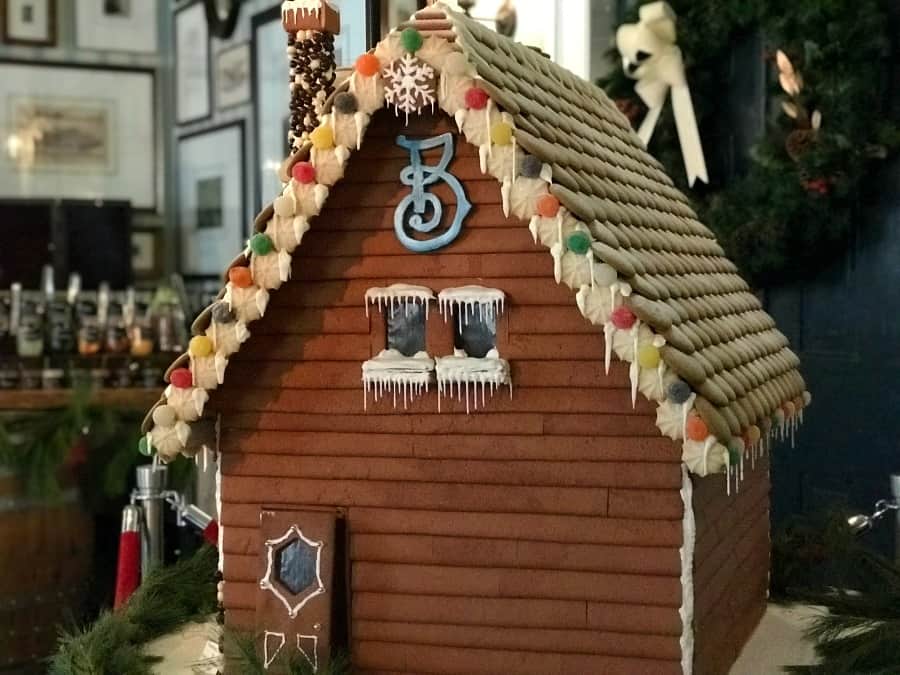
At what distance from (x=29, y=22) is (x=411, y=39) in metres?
3.24

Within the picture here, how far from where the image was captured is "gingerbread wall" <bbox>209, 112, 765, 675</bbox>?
1408 millimetres

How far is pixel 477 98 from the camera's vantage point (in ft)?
4.38

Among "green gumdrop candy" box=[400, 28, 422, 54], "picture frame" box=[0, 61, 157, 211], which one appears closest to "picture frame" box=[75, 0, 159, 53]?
"picture frame" box=[0, 61, 157, 211]

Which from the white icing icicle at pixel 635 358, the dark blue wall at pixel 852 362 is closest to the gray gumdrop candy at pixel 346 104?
the white icing icicle at pixel 635 358

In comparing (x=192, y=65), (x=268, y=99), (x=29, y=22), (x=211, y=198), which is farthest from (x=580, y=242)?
(x=29, y=22)

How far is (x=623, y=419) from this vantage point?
4.60 ft

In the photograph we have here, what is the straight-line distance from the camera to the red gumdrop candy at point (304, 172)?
Answer: 1.42 metres

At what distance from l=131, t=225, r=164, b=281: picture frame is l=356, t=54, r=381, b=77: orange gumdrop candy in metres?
3.11

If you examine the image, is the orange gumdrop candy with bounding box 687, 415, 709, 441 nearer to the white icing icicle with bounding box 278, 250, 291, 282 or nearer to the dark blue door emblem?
the dark blue door emblem

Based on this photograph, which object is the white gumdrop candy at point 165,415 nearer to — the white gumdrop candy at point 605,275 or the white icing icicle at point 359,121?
the white icing icicle at point 359,121

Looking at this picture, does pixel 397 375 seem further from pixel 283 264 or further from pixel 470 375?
pixel 283 264

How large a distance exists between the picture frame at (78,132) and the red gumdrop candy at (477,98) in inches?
125

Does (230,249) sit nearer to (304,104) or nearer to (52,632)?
(52,632)

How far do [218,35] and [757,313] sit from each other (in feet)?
9.18
